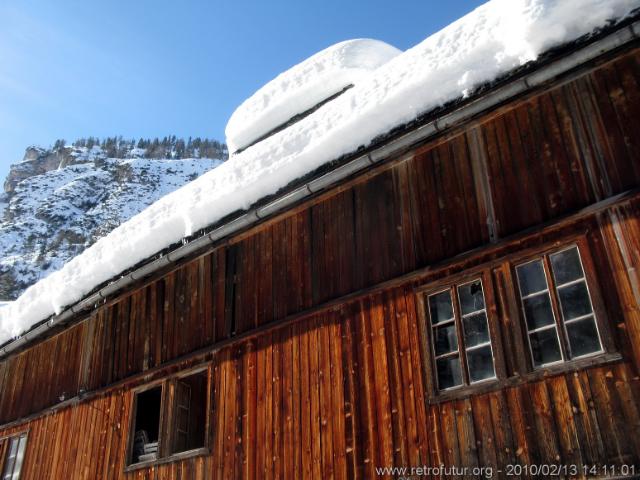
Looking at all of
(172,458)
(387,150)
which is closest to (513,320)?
(387,150)

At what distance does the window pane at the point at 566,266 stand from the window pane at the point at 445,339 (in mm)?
1082

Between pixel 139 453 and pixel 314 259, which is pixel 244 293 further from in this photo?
pixel 139 453

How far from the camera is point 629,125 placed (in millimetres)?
5090

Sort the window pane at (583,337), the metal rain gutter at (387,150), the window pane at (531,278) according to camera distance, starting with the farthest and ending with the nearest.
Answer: the window pane at (531,278) < the metal rain gutter at (387,150) < the window pane at (583,337)

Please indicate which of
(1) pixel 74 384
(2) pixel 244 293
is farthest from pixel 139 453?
(2) pixel 244 293

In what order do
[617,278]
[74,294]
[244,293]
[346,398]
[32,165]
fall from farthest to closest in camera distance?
[32,165]
[74,294]
[244,293]
[346,398]
[617,278]

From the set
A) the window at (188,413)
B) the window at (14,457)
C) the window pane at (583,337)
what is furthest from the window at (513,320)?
the window at (14,457)

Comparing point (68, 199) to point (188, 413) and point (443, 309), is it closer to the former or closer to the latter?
point (188, 413)

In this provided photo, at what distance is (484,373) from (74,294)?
276 inches

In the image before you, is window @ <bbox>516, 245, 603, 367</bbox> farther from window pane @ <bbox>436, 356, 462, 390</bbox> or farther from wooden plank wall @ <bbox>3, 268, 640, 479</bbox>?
window pane @ <bbox>436, 356, 462, 390</bbox>

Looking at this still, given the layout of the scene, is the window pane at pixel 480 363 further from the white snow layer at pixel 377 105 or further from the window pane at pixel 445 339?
the white snow layer at pixel 377 105

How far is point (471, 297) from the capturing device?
223 inches

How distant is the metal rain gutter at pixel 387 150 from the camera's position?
5035 mm

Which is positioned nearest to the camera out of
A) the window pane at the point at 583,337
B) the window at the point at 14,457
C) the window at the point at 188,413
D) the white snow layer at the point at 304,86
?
the window pane at the point at 583,337
